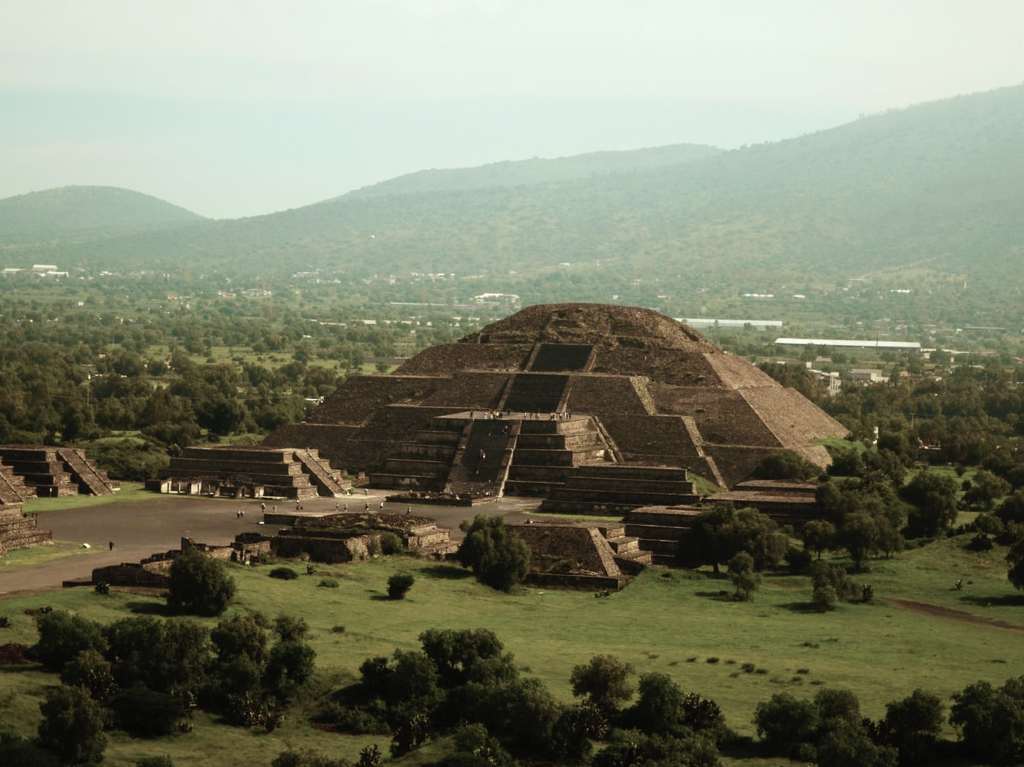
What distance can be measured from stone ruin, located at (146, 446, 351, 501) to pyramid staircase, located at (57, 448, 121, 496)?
2.05 metres

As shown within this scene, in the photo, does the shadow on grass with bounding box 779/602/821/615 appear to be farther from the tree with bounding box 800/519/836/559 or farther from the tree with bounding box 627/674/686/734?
the tree with bounding box 627/674/686/734

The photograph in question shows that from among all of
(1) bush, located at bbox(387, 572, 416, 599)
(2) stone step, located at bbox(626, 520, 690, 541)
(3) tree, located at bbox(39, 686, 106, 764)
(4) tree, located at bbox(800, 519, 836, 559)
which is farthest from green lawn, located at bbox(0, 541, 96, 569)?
(4) tree, located at bbox(800, 519, 836, 559)

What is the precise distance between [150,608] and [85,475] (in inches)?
1097

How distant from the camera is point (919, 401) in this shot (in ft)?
387

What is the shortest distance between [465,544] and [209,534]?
918cm

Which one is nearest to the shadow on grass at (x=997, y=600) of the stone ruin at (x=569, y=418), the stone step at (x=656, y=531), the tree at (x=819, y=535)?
the tree at (x=819, y=535)

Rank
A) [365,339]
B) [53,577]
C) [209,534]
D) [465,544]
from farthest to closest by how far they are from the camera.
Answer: [365,339] < [209,534] < [465,544] < [53,577]

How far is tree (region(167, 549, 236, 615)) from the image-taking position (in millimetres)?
48938

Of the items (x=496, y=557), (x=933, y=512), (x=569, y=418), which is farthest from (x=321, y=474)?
(x=933, y=512)

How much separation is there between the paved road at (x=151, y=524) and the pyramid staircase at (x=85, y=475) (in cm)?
227

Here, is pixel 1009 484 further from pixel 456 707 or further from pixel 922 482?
pixel 456 707

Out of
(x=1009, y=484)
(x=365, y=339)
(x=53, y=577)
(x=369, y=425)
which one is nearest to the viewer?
(x=53, y=577)

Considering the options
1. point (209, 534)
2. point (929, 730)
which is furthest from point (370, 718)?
point (209, 534)

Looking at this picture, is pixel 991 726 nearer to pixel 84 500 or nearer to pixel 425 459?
pixel 84 500
